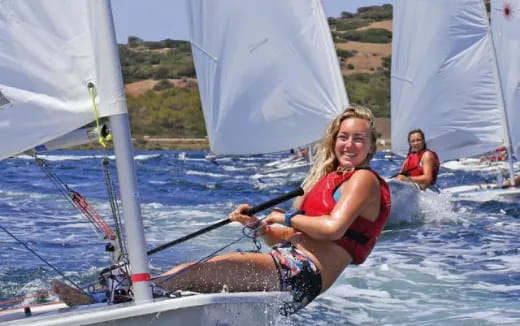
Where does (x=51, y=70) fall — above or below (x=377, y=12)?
below

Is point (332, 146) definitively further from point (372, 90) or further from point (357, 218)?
point (372, 90)

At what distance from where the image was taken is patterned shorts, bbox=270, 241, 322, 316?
14.6 ft

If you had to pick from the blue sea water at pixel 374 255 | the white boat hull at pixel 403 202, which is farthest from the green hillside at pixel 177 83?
the white boat hull at pixel 403 202

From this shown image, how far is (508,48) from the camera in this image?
802 inches

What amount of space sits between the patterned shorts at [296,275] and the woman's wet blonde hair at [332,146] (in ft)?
1.25

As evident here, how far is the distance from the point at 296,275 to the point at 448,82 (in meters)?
15.6

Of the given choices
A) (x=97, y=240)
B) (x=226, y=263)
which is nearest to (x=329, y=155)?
(x=226, y=263)

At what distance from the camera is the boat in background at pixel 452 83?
747 inches

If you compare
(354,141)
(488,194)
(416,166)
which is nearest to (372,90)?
(488,194)

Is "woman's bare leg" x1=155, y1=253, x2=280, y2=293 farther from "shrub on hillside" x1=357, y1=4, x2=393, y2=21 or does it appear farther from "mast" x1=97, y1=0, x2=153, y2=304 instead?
"shrub on hillside" x1=357, y1=4, x2=393, y2=21

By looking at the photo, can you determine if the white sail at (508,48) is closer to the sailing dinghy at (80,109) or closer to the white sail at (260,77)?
the white sail at (260,77)

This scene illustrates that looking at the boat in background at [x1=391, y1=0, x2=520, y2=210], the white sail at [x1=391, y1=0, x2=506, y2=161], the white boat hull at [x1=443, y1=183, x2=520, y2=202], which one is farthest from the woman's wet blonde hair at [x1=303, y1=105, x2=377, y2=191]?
the white sail at [x1=391, y1=0, x2=506, y2=161]

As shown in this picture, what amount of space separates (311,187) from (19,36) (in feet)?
4.99

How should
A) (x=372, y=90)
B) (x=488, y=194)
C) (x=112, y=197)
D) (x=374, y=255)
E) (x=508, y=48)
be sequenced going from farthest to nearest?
(x=372, y=90) < (x=508, y=48) < (x=488, y=194) < (x=374, y=255) < (x=112, y=197)
